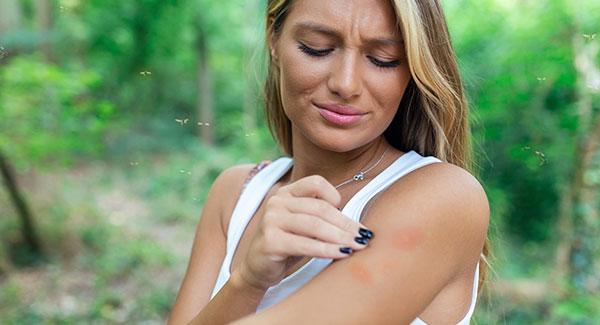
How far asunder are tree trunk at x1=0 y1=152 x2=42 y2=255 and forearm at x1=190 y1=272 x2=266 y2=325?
4.83m

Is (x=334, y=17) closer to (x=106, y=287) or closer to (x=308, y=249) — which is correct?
(x=308, y=249)

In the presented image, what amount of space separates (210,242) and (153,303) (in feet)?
13.5

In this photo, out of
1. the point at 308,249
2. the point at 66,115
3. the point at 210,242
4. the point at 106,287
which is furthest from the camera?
the point at 106,287

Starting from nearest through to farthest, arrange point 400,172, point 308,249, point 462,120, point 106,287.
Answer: point 308,249, point 400,172, point 462,120, point 106,287

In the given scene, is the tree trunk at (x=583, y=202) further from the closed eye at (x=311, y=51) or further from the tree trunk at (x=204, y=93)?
the tree trunk at (x=204, y=93)

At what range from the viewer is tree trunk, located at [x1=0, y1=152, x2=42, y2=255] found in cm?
595

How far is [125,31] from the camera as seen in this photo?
872 cm

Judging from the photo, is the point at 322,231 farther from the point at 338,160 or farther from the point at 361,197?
the point at 338,160

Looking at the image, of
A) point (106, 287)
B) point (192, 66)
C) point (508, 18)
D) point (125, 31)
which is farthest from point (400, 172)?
point (192, 66)

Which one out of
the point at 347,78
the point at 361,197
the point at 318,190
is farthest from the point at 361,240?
the point at 347,78

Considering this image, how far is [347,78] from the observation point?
4.66 feet

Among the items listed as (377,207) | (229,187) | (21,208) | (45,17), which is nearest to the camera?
(377,207)

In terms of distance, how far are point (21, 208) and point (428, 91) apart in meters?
5.56

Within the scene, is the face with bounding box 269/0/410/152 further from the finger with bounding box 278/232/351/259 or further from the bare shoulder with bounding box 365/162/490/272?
the finger with bounding box 278/232/351/259
